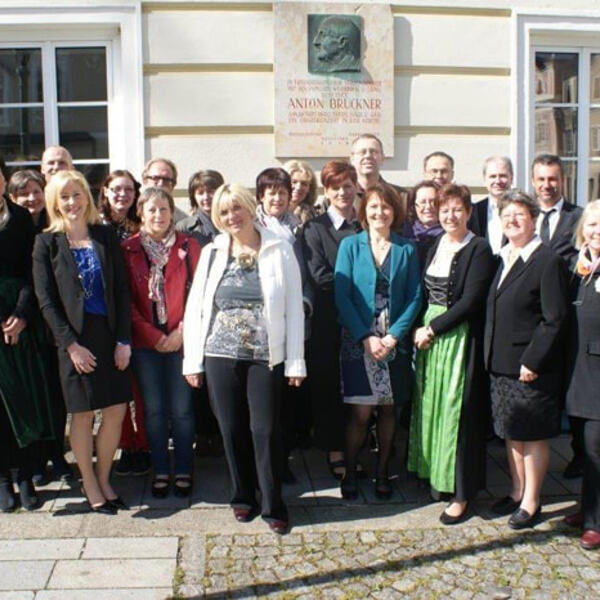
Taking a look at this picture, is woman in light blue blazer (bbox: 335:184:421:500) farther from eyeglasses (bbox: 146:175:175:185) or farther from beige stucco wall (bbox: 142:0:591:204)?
Answer: beige stucco wall (bbox: 142:0:591:204)

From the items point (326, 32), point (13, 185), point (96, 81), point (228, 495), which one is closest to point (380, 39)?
point (326, 32)

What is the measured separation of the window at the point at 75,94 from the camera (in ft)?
20.4

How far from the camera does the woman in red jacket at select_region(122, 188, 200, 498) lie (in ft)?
14.5

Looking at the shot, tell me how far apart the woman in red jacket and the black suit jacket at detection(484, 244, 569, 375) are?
166 cm

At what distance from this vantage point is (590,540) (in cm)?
396

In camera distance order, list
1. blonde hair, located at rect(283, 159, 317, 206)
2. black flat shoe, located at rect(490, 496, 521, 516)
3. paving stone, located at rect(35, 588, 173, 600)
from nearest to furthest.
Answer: paving stone, located at rect(35, 588, 173, 600) → black flat shoe, located at rect(490, 496, 521, 516) → blonde hair, located at rect(283, 159, 317, 206)

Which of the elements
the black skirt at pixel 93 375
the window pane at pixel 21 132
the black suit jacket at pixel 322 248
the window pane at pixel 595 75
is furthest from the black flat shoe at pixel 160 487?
the window pane at pixel 595 75

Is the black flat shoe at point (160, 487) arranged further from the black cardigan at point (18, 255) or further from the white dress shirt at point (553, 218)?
the white dress shirt at point (553, 218)

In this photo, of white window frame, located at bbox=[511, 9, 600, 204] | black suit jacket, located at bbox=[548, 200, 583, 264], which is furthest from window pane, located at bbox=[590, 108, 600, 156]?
black suit jacket, located at bbox=[548, 200, 583, 264]

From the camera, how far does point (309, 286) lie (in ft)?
15.1

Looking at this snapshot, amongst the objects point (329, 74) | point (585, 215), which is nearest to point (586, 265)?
point (585, 215)

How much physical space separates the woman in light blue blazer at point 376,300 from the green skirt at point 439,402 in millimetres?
132

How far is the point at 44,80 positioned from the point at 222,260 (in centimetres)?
304

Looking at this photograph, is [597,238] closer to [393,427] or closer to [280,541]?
[393,427]
